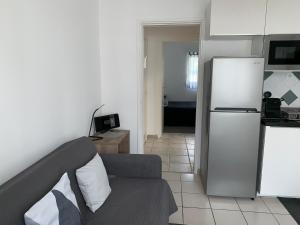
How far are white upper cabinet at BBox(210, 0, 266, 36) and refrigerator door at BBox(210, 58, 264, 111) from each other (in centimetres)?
39

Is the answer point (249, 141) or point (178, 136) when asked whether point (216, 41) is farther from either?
point (178, 136)

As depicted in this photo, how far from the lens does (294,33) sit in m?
2.42

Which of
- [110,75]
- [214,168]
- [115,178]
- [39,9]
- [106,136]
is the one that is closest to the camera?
[39,9]

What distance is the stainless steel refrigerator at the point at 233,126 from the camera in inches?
92.4

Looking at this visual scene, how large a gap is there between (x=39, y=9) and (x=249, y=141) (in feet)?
7.53

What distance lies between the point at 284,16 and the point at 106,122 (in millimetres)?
2346

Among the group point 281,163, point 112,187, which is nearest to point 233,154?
point 281,163

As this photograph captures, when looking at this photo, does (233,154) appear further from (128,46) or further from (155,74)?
(155,74)

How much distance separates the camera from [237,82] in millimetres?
2354

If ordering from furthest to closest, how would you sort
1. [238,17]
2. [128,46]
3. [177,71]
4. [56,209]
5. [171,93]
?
[171,93], [177,71], [128,46], [238,17], [56,209]

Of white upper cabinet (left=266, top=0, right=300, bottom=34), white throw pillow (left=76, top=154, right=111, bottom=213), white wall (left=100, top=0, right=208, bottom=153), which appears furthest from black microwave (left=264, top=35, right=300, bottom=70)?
white throw pillow (left=76, top=154, right=111, bottom=213)

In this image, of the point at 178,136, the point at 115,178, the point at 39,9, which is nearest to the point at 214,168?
the point at 115,178

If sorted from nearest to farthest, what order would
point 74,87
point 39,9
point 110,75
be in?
1. point 39,9
2. point 74,87
3. point 110,75

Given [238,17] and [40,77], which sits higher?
[238,17]
